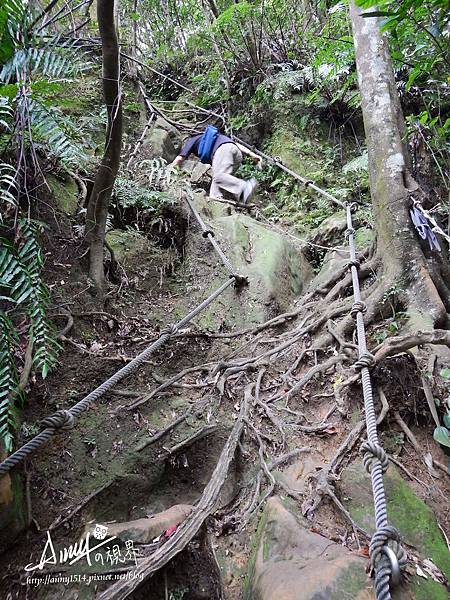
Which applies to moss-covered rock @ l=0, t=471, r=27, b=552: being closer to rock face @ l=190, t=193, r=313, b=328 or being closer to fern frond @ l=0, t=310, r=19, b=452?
fern frond @ l=0, t=310, r=19, b=452

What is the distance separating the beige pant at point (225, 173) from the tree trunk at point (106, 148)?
9.77ft

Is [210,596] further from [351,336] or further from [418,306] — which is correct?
[418,306]

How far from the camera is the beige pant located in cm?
609

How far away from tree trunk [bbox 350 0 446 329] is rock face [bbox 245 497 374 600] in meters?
1.60

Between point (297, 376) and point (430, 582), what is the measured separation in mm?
1544

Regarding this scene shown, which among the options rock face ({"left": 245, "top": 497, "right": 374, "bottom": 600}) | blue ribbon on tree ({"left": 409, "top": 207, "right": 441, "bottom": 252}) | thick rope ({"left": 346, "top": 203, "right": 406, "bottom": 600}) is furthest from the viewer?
blue ribbon on tree ({"left": 409, "top": 207, "right": 441, "bottom": 252})

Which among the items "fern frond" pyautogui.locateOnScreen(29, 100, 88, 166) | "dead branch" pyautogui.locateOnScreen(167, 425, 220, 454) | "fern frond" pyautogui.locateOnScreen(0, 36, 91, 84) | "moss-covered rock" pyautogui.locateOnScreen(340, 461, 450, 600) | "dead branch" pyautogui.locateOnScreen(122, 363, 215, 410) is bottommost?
"moss-covered rock" pyautogui.locateOnScreen(340, 461, 450, 600)

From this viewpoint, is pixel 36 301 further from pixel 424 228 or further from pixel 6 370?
pixel 424 228

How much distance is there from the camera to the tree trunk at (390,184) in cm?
297

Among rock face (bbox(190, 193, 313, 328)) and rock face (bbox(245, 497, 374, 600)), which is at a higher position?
rock face (bbox(190, 193, 313, 328))

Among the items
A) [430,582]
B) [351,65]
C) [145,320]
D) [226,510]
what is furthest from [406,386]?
[351,65]

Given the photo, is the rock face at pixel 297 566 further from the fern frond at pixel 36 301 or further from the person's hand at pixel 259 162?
the person's hand at pixel 259 162

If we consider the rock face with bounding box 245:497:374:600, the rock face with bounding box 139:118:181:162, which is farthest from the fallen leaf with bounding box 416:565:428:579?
the rock face with bounding box 139:118:181:162

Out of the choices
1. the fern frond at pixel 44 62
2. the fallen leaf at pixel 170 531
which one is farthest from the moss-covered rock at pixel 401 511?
the fern frond at pixel 44 62
